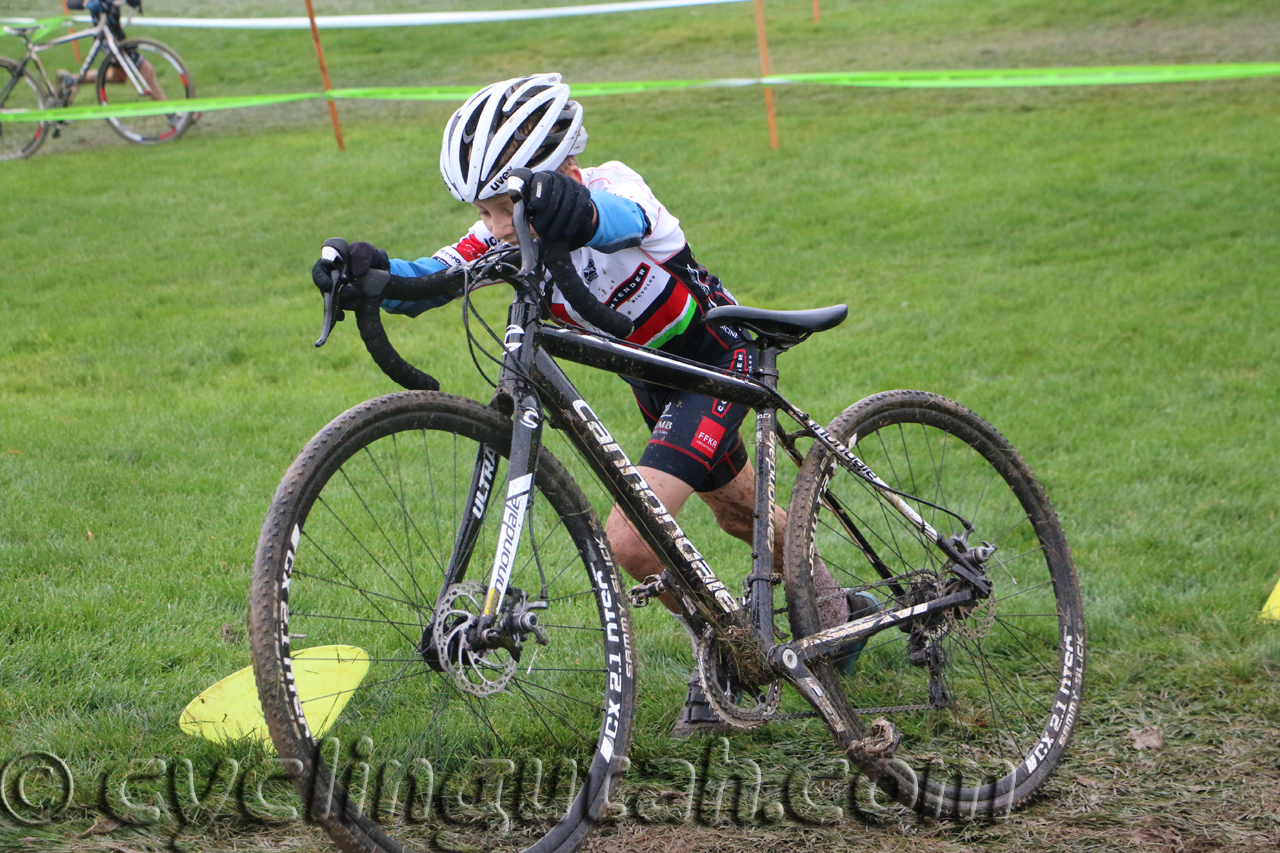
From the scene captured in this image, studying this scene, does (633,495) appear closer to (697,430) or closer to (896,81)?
(697,430)

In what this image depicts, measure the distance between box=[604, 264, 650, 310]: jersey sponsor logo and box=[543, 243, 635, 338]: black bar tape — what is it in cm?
74

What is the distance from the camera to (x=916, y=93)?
54.7 ft

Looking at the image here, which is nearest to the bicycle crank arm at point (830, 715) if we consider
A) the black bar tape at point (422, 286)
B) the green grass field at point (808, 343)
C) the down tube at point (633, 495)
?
the down tube at point (633, 495)

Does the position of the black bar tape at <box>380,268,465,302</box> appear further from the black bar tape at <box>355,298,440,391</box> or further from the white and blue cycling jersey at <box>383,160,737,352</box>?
the white and blue cycling jersey at <box>383,160,737,352</box>

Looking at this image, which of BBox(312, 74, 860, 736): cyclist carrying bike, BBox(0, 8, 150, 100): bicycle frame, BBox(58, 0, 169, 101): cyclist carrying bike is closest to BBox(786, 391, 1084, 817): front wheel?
BBox(312, 74, 860, 736): cyclist carrying bike

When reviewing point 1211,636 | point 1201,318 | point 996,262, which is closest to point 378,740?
point 1211,636

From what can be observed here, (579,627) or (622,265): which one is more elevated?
(622,265)

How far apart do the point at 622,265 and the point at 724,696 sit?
4.42 feet

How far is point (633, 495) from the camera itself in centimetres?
325

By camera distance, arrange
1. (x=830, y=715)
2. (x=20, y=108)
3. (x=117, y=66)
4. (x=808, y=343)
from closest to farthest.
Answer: (x=830, y=715)
(x=808, y=343)
(x=117, y=66)
(x=20, y=108)

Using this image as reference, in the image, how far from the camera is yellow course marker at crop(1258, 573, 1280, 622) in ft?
15.9

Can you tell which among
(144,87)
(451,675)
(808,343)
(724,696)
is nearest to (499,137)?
(451,675)

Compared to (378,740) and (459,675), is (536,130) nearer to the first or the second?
(459,675)

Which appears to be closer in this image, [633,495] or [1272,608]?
[633,495]
